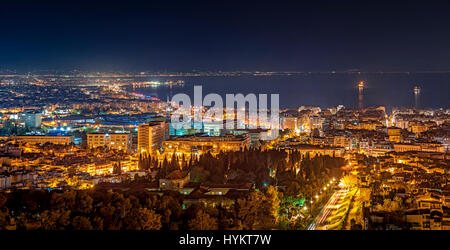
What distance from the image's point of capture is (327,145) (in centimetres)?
1355

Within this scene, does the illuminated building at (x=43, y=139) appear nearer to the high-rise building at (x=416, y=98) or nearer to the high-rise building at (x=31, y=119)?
the high-rise building at (x=31, y=119)

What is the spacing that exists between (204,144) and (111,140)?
8.41ft

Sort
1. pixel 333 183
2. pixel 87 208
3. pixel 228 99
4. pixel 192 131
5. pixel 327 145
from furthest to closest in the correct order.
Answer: pixel 228 99
pixel 192 131
pixel 327 145
pixel 333 183
pixel 87 208

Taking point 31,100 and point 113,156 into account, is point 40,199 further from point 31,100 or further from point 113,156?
point 31,100

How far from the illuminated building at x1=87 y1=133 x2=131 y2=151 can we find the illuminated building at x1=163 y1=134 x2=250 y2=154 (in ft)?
4.03

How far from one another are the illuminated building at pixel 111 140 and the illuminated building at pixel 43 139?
796 millimetres

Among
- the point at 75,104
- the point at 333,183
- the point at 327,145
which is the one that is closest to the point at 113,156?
the point at 333,183

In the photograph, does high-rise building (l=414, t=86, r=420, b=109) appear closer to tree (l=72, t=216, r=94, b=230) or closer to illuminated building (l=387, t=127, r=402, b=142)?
illuminated building (l=387, t=127, r=402, b=142)

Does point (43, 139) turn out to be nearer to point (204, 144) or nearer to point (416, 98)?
point (204, 144)

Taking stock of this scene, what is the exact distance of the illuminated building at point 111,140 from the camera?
1350cm

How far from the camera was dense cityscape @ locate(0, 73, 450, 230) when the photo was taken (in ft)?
17.4

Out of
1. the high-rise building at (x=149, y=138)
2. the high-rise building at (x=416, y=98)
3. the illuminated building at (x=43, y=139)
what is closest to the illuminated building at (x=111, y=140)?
the high-rise building at (x=149, y=138)

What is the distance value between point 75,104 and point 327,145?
1674 centimetres

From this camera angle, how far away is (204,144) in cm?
1295
